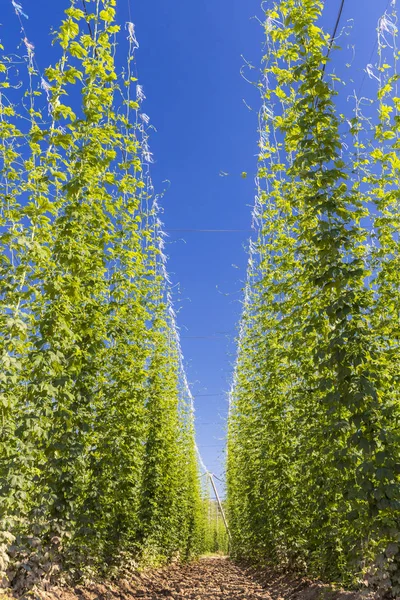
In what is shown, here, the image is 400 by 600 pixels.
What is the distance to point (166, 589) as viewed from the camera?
25.4ft

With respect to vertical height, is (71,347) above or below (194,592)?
above

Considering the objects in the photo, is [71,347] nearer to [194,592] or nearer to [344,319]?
[344,319]

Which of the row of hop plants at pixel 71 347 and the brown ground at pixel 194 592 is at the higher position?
the row of hop plants at pixel 71 347

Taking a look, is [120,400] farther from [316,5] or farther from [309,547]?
[316,5]

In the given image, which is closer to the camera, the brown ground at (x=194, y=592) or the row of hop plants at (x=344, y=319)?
the row of hop plants at (x=344, y=319)

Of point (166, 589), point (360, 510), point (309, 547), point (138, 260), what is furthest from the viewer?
point (166, 589)

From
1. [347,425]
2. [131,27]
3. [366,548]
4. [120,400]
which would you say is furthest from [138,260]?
[366,548]

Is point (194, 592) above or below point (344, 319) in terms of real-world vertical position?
below

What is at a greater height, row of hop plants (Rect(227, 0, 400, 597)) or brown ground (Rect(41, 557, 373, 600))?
row of hop plants (Rect(227, 0, 400, 597))

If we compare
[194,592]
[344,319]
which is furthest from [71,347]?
[194,592]

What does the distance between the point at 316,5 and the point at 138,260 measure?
3.79 metres

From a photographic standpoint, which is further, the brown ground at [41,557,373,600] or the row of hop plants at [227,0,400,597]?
the brown ground at [41,557,373,600]

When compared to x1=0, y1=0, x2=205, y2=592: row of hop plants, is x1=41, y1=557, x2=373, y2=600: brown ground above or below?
below

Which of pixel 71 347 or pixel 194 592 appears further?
pixel 194 592
